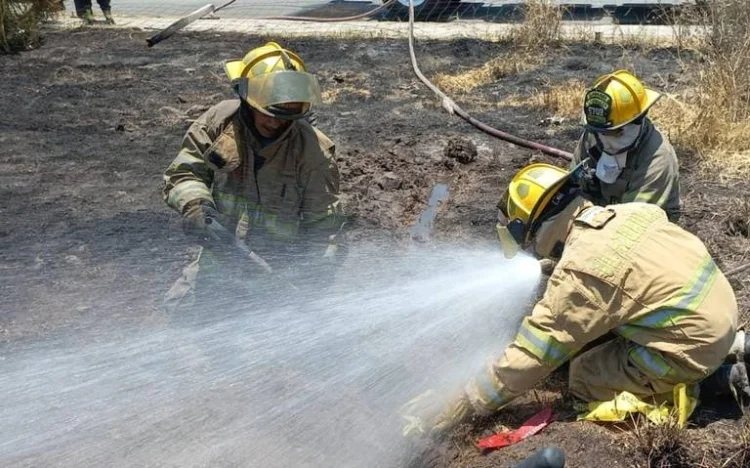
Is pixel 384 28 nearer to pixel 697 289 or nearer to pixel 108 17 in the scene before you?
pixel 108 17

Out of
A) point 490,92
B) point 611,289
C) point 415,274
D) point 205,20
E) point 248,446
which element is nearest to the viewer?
point 611,289

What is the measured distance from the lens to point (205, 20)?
1395cm

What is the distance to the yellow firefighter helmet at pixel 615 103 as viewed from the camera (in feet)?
15.7

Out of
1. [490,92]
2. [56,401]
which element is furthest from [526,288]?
[490,92]

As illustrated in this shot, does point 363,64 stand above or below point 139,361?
above

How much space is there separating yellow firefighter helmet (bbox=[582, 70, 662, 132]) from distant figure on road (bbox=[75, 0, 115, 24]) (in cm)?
1084

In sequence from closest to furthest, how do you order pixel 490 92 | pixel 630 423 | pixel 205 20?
pixel 630 423, pixel 490 92, pixel 205 20

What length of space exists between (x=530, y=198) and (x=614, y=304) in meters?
0.63

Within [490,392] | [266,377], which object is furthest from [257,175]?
[490,392]

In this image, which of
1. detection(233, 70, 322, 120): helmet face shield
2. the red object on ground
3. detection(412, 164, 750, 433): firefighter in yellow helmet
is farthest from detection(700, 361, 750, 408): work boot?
detection(233, 70, 322, 120): helmet face shield

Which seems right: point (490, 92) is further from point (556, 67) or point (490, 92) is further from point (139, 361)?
point (139, 361)

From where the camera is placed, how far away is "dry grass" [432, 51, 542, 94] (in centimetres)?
970

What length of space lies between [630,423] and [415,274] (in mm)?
2362

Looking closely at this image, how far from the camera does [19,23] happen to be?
11594 mm
